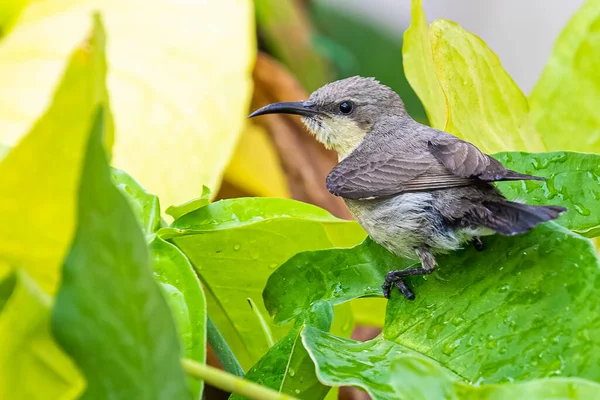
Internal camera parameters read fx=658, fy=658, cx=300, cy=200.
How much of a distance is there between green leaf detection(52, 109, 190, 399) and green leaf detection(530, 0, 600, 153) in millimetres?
638

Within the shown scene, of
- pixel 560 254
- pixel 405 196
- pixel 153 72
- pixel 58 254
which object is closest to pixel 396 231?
pixel 405 196

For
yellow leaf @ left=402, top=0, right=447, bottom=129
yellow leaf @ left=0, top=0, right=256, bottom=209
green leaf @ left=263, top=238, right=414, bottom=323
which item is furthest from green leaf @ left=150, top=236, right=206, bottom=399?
yellow leaf @ left=0, top=0, right=256, bottom=209

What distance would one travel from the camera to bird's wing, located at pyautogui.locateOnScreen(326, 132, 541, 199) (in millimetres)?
611

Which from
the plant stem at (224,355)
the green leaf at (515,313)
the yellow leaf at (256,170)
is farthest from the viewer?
the yellow leaf at (256,170)

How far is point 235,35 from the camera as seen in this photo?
1.20 meters

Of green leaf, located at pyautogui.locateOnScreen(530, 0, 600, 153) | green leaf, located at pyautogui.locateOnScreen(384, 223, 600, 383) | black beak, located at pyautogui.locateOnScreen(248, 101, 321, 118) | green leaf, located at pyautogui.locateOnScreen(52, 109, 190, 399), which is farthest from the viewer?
black beak, located at pyautogui.locateOnScreen(248, 101, 321, 118)

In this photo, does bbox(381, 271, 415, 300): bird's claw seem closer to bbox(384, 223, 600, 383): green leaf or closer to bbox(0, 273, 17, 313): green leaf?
bbox(384, 223, 600, 383): green leaf

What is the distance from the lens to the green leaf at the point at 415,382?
34cm

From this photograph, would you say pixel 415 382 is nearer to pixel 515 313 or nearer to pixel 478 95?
pixel 515 313

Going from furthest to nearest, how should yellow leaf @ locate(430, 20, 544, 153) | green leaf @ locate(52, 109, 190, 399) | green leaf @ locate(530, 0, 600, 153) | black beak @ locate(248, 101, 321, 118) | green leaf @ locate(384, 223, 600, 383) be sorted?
black beak @ locate(248, 101, 321, 118), green leaf @ locate(530, 0, 600, 153), yellow leaf @ locate(430, 20, 544, 153), green leaf @ locate(384, 223, 600, 383), green leaf @ locate(52, 109, 190, 399)

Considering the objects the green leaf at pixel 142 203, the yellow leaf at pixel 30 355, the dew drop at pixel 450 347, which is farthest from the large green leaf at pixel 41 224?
the dew drop at pixel 450 347

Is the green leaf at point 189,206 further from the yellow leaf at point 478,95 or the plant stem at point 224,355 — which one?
the yellow leaf at point 478,95

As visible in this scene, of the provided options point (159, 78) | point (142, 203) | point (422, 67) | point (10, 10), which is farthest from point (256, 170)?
point (142, 203)

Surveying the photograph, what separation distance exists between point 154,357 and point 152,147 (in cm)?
74
